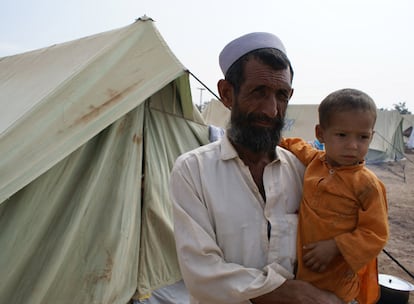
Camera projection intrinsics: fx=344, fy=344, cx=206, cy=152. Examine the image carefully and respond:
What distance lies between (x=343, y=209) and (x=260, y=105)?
50cm

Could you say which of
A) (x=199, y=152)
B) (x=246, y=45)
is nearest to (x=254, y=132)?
(x=199, y=152)

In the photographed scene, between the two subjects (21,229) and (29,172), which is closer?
(29,172)

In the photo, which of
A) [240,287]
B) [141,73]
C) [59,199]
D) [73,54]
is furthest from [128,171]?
[240,287]

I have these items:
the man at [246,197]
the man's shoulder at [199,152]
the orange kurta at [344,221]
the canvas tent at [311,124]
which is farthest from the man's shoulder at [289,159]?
the canvas tent at [311,124]

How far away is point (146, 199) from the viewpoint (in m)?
2.62

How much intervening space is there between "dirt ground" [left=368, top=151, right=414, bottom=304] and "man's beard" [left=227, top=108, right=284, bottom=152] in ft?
11.2

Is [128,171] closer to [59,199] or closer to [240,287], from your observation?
[59,199]

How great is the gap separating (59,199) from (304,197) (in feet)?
5.29

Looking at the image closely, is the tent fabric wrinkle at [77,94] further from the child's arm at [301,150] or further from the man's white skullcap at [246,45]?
the child's arm at [301,150]

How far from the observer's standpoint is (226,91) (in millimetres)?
1470

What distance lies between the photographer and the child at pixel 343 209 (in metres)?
1.21

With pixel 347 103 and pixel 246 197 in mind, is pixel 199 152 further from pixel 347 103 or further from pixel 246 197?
pixel 347 103

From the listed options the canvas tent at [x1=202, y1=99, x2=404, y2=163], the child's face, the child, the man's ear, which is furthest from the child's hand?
the canvas tent at [x1=202, y1=99, x2=404, y2=163]

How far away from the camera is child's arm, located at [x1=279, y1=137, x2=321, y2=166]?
1.50 m
